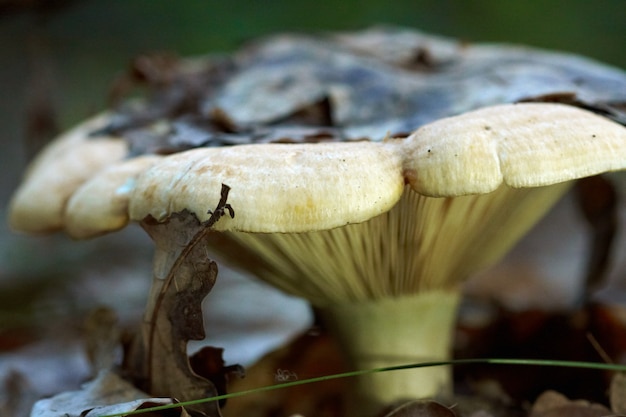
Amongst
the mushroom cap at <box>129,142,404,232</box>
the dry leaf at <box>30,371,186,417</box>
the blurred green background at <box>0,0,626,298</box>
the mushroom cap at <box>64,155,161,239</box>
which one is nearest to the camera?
the mushroom cap at <box>129,142,404,232</box>

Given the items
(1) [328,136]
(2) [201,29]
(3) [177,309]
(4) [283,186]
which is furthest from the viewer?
(2) [201,29]

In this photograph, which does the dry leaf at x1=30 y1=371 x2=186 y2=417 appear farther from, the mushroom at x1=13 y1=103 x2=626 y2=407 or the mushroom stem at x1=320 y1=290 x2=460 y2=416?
the mushroom stem at x1=320 y1=290 x2=460 y2=416

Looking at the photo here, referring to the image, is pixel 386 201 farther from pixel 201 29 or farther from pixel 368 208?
pixel 201 29

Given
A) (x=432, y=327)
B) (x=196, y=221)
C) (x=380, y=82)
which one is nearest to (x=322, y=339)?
(x=432, y=327)

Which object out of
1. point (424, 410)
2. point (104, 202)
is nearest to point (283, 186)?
point (104, 202)

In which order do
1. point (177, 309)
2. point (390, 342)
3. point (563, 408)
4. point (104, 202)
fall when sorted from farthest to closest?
point (390, 342), point (563, 408), point (104, 202), point (177, 309)

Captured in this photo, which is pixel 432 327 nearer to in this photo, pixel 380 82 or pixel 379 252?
pixel 379 252

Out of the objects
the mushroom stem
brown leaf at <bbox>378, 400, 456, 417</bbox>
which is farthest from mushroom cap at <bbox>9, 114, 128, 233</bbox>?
brown leaf at <bbox>378, 400, 456, 417</bbox>
